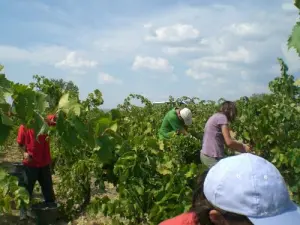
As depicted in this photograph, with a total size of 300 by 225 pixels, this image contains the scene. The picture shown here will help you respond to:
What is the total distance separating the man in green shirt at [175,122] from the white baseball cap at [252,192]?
4.95m

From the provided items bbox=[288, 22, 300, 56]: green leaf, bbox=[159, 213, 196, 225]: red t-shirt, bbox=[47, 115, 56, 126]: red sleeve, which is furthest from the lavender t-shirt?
bbox=[159, 213, 196, 225]: red t-shirt

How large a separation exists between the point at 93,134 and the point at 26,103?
0.55 m

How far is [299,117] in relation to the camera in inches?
277

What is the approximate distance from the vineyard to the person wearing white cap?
80 centimetres

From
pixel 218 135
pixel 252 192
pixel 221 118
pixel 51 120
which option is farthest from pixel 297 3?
pixel 218 135

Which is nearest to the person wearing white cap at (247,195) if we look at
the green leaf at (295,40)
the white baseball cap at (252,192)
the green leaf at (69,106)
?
the white baseball cap at (252,192)

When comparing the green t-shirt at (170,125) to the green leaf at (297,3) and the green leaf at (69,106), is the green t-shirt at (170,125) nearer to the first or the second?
the green leaf at (69,106)

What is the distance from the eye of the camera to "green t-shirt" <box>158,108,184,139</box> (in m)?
6.51

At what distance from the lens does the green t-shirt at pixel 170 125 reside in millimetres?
6508

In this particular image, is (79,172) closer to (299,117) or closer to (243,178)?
(299,117)

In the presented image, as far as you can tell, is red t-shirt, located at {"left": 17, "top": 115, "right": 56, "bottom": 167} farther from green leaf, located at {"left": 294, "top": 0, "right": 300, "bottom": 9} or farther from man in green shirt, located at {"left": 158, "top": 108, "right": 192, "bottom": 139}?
green leaf, located at {"left": 294, "top": 0, "right": 300, "bottom": 9}

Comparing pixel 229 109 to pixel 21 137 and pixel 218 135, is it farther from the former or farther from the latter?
pixel 21 137

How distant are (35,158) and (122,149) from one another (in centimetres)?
208

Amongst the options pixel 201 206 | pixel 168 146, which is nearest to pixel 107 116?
pixel 201 206
